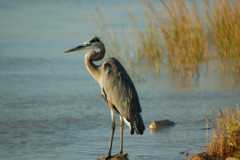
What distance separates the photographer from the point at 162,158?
7.35 metres

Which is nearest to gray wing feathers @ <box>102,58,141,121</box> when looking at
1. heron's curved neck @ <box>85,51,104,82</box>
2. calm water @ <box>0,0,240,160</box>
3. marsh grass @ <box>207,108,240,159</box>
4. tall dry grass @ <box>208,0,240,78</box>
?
heron's curved neck @ <box>85,51,104,82</box>

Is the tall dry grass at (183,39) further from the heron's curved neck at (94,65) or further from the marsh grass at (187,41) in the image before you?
the heron's curved neck at (94,65)

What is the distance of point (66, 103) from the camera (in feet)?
33.7

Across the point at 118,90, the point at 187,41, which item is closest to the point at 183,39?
the point at 187,41

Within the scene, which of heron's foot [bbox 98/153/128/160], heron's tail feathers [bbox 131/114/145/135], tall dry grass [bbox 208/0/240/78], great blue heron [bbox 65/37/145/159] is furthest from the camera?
tall dry grass [bbox 208/0/240/78]

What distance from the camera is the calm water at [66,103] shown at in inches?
311

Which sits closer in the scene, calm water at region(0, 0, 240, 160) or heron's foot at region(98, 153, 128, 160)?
heron's foot at region(98, 153, 128, 160)

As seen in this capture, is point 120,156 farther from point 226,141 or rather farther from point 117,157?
point 226,141

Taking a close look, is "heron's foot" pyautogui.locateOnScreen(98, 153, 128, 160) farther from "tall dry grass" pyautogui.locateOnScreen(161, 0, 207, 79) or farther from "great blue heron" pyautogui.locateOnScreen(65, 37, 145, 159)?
"tall dry grass" pyautogui.locateOnScreen(161, 0, 207, 79)

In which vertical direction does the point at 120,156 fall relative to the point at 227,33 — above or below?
below

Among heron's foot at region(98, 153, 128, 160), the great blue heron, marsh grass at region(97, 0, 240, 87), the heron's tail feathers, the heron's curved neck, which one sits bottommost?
heron's foot at region(98, 153, 128, 160)

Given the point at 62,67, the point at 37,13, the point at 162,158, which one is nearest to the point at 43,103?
the point at 62,67

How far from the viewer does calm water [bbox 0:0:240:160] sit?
7.89m

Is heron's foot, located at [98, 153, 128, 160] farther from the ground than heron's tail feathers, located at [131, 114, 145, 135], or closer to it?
closer to it
